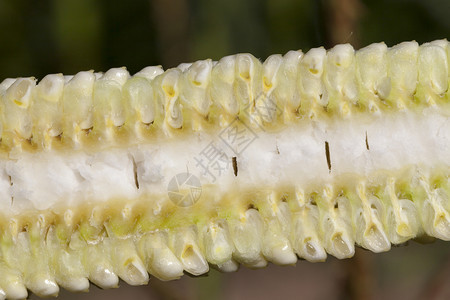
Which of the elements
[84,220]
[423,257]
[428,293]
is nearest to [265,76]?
[84,220]

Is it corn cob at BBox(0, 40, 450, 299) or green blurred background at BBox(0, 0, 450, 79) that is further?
green blurred background at BBox(0, 0, 450, 79)

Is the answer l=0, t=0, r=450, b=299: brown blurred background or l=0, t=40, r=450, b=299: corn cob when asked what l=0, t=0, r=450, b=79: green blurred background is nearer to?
l=0, t=0, r=450, b=299: brown blurred background

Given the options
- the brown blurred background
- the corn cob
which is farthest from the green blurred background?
the corn cob

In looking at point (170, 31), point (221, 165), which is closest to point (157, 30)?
point (170, 31)

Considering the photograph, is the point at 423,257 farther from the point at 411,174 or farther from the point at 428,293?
the point at 411,174

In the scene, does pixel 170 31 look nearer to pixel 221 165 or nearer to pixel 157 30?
pixel 157 30
